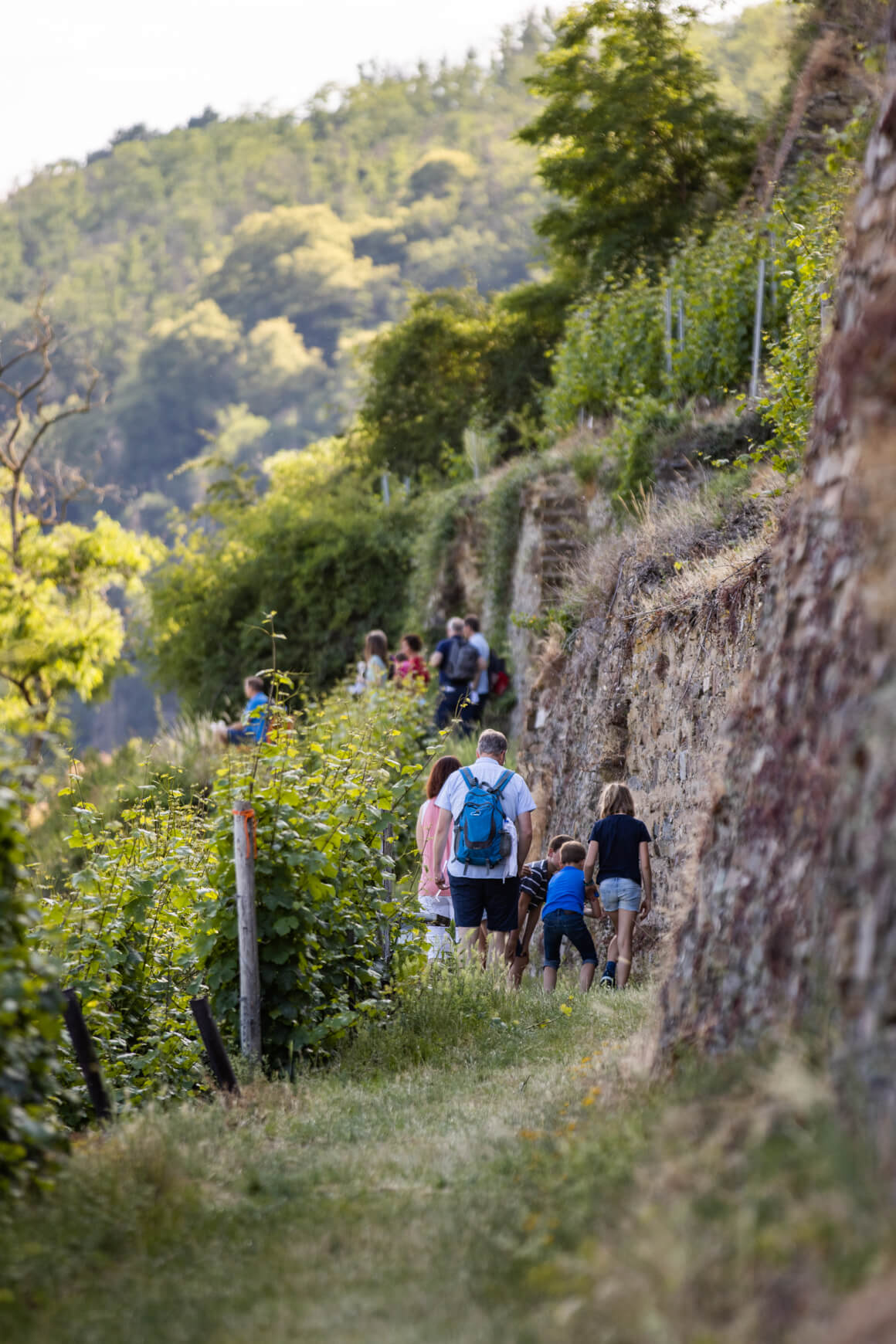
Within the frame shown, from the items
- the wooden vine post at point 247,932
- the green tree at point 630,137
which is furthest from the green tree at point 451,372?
the wooden vine post at point 247,932

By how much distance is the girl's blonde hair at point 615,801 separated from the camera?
945cm

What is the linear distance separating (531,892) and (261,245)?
299ft

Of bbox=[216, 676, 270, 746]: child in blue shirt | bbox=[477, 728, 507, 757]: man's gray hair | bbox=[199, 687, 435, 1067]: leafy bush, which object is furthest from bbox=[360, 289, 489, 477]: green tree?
bbox=[199, 687, 435, 1067]: leafy bush

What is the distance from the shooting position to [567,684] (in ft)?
42.9

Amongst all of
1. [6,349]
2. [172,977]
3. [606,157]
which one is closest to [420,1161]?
[172,977]

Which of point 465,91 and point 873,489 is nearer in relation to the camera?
point 873,489

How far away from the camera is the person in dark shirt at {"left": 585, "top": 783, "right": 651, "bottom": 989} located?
927 centimetres

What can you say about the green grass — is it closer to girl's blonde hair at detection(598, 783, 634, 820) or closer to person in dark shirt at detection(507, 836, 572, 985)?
girl's blonde hair at detection(598, 783, 634, 820)

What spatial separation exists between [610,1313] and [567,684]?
10.6 m

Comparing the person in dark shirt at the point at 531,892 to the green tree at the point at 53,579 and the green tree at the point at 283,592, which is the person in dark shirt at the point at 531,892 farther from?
the green tree at the point at 53,579

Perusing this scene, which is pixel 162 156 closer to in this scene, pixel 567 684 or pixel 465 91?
pixel 465 91

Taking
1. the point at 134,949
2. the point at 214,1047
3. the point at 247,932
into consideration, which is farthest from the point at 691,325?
the point at 214,1047

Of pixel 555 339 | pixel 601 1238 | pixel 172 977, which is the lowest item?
pixel 172 977

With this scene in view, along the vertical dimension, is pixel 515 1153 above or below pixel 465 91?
below
